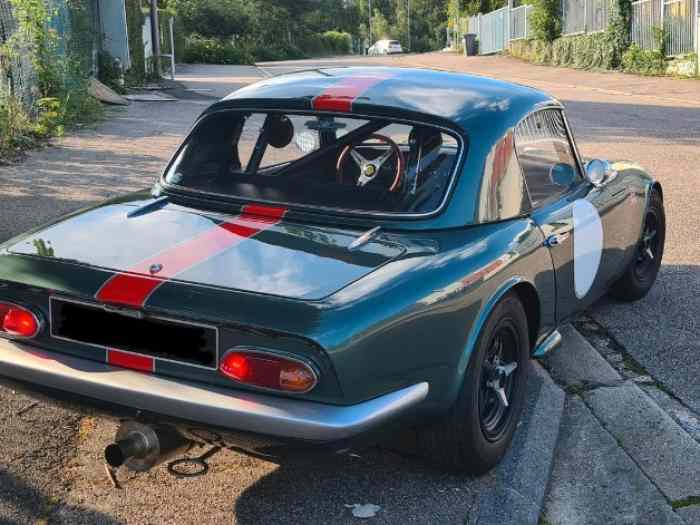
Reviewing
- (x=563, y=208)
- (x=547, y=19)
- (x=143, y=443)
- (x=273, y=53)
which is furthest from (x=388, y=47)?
(x=143, y=443)

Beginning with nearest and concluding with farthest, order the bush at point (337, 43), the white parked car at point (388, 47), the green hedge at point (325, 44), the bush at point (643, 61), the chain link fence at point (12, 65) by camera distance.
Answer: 1. the chain link fence at point (12, 65)
2. the bush at point (643, 61)
3. the green hedge at point (325, 44)
4. the white parked car at point (388, 47)
5. the bush at point (337, 43)

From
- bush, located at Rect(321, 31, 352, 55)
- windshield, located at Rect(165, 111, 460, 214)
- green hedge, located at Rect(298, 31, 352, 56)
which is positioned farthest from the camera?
bush, located at Rect(321, 31, 352, 55)

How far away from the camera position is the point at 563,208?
14.5 ft

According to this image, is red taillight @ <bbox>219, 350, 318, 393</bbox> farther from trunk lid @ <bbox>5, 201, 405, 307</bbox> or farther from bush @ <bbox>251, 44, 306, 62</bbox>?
bush @ <bbox>251, 44, 306, 62</bbox>

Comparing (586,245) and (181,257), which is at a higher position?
(181,257)

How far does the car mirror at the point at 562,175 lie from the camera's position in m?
4.59

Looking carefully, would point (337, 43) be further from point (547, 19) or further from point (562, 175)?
point (562, 175)

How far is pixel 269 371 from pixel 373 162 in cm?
140

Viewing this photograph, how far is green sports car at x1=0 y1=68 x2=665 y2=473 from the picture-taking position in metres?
2.92

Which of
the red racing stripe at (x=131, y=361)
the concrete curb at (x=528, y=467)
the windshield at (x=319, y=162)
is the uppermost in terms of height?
the windshield at (x=319, y=162)

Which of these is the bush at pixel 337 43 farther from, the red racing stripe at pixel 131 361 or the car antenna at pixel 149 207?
the red racing stripe at pixel 131 361

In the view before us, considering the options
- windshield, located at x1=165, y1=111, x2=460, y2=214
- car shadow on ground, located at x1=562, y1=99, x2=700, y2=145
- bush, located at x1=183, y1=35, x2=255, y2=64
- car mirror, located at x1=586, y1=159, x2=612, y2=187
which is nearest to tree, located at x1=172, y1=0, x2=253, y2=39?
bush, located at x1=183, y1=35, x2=255, y2=64

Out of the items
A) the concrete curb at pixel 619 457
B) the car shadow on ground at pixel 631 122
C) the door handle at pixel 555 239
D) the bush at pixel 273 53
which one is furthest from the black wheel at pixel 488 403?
the bush at pixel 273 53

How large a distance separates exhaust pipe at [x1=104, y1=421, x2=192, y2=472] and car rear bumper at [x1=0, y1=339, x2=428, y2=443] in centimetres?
6
